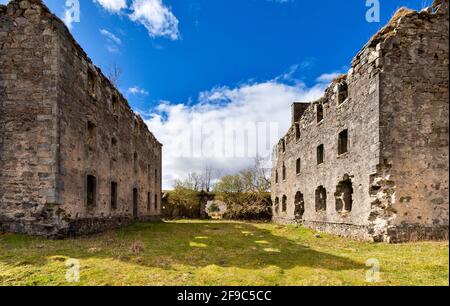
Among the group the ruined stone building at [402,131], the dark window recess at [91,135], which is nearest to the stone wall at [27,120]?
the dark window recess at [91,135]

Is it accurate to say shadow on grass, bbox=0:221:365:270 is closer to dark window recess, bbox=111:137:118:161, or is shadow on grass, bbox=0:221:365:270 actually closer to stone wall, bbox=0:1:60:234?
stone wall, bbox=0:1:60:234

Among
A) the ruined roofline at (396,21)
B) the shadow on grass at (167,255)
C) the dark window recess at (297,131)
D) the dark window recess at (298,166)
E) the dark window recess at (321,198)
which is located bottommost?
the shadow on grass at (167,255)

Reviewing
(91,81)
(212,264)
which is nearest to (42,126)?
(91,81)

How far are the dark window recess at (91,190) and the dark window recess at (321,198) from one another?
434 inches

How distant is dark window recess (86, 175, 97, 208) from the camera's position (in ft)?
39.6

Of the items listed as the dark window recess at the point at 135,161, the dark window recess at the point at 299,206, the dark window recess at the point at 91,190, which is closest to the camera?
the dark window recess at the point at 91,190

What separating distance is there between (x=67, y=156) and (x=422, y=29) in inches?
516

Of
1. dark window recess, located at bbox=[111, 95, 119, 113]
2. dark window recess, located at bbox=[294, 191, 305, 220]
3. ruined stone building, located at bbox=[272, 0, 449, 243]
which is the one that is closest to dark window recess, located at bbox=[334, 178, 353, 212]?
ruined stone building, located at bbox=[272, 0, 449, 243]

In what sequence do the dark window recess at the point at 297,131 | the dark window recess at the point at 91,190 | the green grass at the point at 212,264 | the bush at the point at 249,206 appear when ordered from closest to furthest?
the green grass at the point at 212,264, the dark window recess at the point at 91,190, the dark window recess at the point at 297,131, the bush at the point at 249,206

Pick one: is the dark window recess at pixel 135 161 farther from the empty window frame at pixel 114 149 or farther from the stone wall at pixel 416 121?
the stone wall at pixel 416 121

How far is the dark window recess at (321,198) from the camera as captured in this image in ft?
48.7

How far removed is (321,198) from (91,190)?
11412mm

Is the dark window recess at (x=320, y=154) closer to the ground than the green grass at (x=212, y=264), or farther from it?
farther from it
